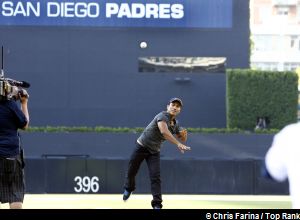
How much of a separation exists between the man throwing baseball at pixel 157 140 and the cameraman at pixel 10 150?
148 inches

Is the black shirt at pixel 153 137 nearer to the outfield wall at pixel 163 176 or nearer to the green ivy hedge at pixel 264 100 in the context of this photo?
the outfield wall at pixel 163 176

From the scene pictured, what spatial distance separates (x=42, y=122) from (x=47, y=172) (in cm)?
868

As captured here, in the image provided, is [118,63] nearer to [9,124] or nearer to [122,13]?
[122,13]

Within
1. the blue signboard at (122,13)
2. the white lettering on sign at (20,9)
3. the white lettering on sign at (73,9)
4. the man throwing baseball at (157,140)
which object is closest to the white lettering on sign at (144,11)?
the blue signboard at (122,13)

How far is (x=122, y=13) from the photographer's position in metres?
30.3

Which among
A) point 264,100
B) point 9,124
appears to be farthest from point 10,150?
point 264,100

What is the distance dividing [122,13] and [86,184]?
32.5 ft

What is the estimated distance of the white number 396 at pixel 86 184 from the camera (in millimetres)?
21734

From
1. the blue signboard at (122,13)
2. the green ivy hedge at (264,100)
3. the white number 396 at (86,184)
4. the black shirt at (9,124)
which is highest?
the blue signboard at (122,13)

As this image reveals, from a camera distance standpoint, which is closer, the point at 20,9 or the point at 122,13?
the point at 20,9

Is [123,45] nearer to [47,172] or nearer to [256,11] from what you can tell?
[47,172]

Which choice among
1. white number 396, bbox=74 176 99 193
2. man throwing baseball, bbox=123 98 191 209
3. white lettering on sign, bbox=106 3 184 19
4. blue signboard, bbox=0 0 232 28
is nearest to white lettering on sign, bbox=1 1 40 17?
blue signboard, bbox=0 0 232 28

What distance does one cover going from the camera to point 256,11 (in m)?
94.4
